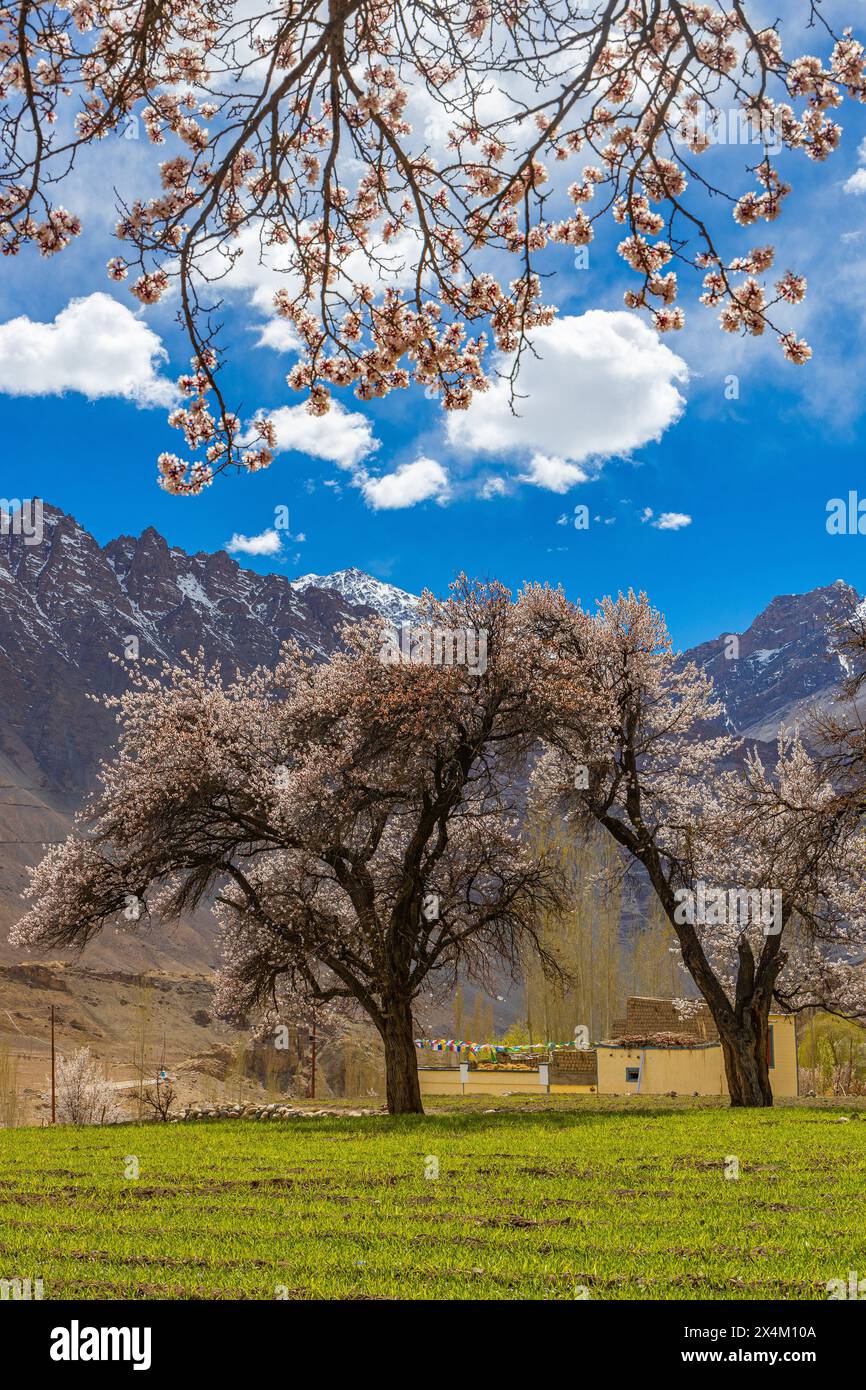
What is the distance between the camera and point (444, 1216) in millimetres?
8188

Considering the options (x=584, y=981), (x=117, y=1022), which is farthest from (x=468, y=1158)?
(x=117, y=1022)

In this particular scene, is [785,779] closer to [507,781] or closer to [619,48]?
[507,781]

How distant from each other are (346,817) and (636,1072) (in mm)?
20776

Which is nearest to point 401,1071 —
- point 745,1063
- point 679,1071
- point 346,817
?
point 346,817

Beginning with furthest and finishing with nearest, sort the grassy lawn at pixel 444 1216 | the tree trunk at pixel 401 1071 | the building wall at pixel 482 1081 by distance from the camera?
the building wall at pixel 482 1081
the tree trunk at pixel 401 1071
the grassy lawn at pixel 444 1216

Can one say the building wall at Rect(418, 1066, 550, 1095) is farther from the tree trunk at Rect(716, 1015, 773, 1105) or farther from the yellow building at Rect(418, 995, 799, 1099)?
the tree trunk at Rect(716, 1015, 773, 1105)

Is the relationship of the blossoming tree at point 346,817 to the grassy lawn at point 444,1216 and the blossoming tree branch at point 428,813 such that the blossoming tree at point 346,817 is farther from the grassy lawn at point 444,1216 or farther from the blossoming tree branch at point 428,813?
the grassy lawn at point 444,1216

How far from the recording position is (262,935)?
78.4ft

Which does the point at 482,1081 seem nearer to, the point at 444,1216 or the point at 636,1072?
the point at 636,1072

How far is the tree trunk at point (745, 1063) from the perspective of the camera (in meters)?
23.7

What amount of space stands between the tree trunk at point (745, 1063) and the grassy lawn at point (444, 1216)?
8.32 meters

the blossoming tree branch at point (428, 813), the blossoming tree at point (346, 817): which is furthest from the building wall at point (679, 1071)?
the blossoming tree at point (346, 817)

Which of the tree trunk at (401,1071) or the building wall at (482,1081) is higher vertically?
the tree trunk at (401,1071)
